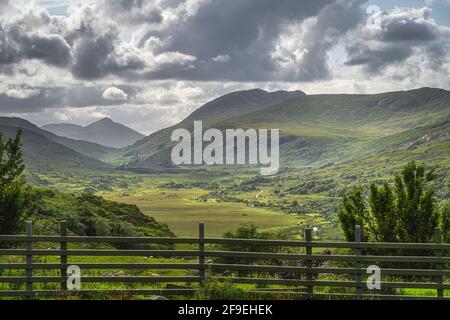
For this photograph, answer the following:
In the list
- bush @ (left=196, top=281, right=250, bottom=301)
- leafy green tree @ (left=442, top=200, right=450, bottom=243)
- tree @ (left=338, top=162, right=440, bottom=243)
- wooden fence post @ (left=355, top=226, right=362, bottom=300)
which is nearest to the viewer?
bush @ (left=196, top=281, right=250, bottom=301)

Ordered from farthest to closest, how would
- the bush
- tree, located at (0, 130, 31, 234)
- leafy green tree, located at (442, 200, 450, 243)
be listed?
leafy green tree, located at (442, 200, 450, 243) → tree, located at (0, 130, 31, 234) → the bush

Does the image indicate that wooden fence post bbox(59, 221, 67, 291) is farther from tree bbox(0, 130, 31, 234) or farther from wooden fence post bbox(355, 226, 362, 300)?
tree bbox(0, 130, 31, 234)

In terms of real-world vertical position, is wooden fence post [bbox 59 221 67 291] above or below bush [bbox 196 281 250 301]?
above

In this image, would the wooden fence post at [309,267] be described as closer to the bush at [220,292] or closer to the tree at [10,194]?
the bush at [220,292]

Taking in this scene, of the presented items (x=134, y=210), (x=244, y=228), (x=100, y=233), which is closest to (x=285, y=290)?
(x=244, y=228)

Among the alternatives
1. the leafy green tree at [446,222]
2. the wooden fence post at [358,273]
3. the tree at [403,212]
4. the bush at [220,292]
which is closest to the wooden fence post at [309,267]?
the wooden fence post at [358,273]

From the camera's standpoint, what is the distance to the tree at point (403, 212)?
41312mm

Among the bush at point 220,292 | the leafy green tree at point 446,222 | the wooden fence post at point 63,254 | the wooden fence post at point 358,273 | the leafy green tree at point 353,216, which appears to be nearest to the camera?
the bush at point 220,292

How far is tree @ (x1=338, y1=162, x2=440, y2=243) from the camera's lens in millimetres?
41312

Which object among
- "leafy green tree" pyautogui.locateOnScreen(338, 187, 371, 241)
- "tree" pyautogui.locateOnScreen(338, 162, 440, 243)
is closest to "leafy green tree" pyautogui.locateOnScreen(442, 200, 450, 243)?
"tree" pyautogui.locateOnScreen(338, 162, 440, 243)

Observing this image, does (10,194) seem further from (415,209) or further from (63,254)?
(415,209)

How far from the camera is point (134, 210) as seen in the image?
12044 cm
